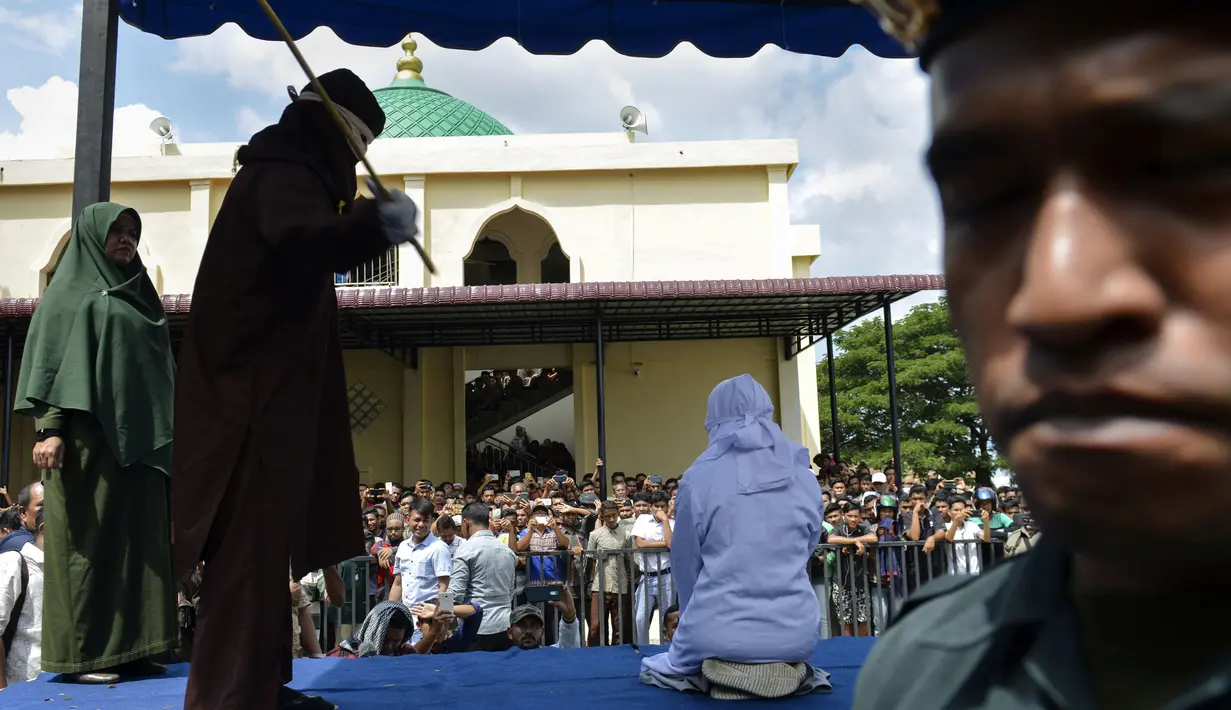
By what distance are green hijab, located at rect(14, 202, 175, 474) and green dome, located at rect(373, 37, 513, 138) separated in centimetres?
1646

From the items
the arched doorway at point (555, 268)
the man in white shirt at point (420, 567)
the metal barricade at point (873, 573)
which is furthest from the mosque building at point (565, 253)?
the man in white shirt at point (420, 567)

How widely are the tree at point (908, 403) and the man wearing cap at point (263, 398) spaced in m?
29.7

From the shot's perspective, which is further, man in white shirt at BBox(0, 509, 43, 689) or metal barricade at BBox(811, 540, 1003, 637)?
metal barricade at BBox(811, 540, 1003, 637)

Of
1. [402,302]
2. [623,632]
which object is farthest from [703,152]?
[623,632]

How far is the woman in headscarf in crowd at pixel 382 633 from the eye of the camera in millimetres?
5633

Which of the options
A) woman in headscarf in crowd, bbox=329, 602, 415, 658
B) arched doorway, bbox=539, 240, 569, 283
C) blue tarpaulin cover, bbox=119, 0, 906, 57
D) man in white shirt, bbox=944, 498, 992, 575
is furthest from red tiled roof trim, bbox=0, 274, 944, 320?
blue tarpaulin cover, bbox=119, 0, 906, 57

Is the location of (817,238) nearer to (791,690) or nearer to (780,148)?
(780,148)

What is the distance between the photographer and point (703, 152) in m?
16.6

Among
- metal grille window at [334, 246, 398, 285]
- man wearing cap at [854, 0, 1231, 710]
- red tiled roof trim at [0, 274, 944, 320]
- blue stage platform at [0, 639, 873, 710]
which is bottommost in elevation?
blue stage platform at [0, 639, 873, 710]

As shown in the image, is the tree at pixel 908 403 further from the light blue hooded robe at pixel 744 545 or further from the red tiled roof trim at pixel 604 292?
the light blue hooded robe at pixel 744 545

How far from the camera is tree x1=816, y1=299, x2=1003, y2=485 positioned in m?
32.8

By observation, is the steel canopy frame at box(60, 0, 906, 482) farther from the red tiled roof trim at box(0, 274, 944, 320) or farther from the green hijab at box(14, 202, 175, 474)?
the red tiled roof trim at box(0, 274, 944, 320)

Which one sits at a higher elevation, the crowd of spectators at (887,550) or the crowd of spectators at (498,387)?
the crowd of spectators at (498,387)

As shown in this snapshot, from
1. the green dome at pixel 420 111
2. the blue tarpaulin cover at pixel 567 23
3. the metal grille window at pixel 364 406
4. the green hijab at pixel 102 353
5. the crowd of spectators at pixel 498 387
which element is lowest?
the green hijab at pixel 102 353
